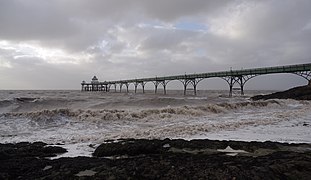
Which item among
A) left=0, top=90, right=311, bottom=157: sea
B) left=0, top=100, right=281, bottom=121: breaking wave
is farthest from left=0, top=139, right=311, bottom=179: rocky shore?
left=0, top=100, right=281, bottom=121: breaking wave

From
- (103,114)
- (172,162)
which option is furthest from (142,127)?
(172,162)

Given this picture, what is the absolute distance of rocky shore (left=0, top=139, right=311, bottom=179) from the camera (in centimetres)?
487

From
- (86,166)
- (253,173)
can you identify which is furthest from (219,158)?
(86,166)

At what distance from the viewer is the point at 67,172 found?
527 cm

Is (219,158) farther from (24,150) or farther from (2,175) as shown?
(24,150)

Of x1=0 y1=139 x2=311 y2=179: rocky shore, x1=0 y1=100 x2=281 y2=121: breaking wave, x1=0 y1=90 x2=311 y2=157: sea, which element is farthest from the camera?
x1=0 y1=100 x2=281 y2=121: breaking wave

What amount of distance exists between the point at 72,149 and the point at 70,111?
10743 mm

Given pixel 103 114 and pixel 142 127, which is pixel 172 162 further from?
pixel 103 114

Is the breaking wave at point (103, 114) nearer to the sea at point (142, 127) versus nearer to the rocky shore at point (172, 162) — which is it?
the sea at point (142, 127)

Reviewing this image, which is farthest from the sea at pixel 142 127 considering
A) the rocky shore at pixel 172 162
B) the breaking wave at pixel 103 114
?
the rocky shore at pixel 172 162

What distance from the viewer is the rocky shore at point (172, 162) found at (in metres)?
4.87

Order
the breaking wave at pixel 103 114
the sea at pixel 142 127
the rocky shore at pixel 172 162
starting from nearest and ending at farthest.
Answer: the rocky shore at pixel 172 162
the sea at pixel 142 127
the breaking wave at pixel 103 114

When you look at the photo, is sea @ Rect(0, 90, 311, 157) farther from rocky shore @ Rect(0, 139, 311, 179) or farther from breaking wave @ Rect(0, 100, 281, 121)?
Answer: rocky shore @ Rect(0, 139, 311, 179)

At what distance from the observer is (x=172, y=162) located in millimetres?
5633
